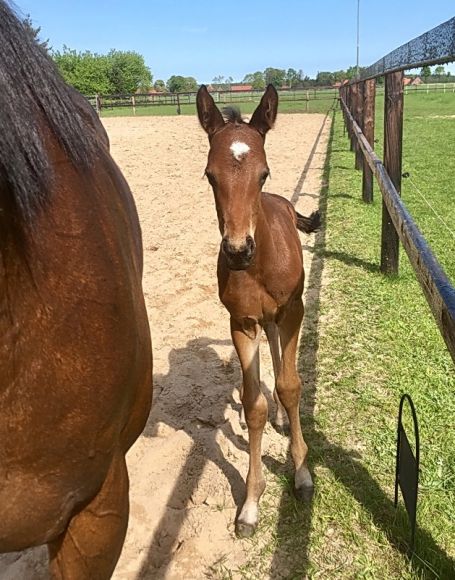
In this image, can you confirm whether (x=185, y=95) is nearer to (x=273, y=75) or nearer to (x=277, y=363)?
(x=273, y=75)

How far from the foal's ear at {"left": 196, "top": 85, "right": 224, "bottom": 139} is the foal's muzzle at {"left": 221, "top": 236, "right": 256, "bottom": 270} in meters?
0.62

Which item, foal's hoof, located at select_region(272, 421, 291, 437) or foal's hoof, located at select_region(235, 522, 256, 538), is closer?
foal's hoof, located at select_region(235, 522, 256, 538)

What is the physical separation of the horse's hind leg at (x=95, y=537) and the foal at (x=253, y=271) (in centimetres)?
117

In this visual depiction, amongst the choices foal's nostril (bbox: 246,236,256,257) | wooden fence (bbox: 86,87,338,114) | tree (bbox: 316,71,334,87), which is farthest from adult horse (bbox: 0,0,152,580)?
tree (bbox: 316,71,334,87)

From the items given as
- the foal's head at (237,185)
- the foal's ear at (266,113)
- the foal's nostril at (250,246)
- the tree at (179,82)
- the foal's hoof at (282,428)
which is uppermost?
the tree at (179,82)

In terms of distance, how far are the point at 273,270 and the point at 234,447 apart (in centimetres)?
103

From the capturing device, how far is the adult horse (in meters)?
0.91

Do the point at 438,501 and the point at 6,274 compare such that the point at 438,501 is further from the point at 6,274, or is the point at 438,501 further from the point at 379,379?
the point at 6,274

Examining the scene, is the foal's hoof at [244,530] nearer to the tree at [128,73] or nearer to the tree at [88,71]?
the tree at [88,71]

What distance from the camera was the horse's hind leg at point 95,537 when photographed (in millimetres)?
1229

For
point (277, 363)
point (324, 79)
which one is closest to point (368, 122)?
point (277, 363)

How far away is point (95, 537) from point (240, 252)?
1267 millimetres

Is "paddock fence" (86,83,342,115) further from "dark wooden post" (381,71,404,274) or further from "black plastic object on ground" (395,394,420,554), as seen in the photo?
"black plastic object on ground" (395,394,420,554)

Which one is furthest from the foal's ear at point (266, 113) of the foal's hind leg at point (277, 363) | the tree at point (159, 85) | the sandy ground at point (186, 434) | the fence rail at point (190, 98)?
the tree at point (159, 85)
